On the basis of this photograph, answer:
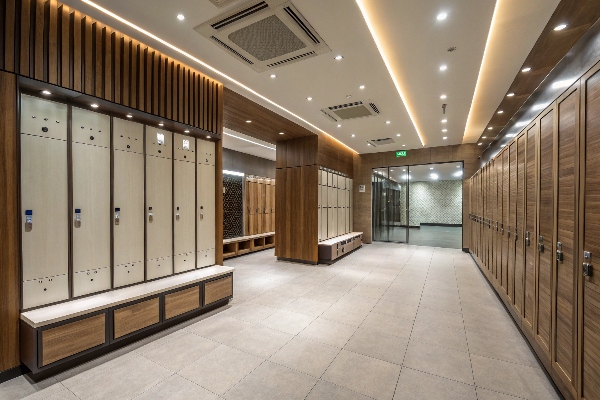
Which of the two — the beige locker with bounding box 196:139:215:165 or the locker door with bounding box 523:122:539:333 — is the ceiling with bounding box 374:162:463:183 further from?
the beige locker with bounding box 196:139:215:165

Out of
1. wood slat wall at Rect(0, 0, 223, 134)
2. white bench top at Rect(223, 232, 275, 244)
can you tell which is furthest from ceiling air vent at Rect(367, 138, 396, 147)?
wood slat wall at Rect(0, 0, 223, 134)

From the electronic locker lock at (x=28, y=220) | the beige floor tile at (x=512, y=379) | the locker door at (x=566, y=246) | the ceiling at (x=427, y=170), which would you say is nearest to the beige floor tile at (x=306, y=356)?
the beige floor tile at (x=512, y=379)

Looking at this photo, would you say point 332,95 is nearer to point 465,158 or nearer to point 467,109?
point 467,109

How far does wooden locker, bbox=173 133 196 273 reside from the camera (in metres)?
4.09

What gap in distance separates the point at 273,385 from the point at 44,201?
2.99 meters

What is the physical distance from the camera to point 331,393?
2.35 meters

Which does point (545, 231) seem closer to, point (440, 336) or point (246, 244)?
point (440, 336)

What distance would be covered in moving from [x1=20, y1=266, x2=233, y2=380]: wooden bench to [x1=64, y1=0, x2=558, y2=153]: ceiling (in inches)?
126

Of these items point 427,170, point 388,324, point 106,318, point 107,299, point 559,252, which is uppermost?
point 427,170

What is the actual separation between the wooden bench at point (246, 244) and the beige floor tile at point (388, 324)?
5.58m

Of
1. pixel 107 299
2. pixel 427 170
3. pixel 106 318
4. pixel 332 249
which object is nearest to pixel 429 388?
pixel 106 318

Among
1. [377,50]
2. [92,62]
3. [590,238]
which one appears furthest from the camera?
[377,50]

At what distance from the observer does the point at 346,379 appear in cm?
255

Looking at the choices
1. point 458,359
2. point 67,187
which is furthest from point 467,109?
point 67,187
